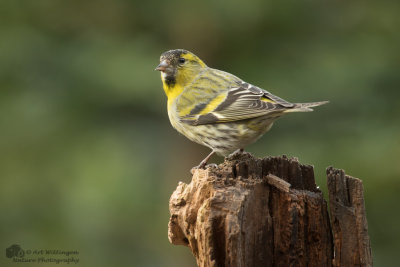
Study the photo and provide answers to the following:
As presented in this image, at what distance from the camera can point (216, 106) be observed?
304 inches

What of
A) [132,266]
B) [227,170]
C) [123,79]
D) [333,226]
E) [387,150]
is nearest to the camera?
[333,226]

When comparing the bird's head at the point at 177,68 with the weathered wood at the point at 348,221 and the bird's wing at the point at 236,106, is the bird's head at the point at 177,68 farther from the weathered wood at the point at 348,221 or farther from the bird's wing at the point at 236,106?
the weathered wood at the point at 348,221

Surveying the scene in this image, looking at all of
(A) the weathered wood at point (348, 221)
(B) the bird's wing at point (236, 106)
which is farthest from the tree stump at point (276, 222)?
(B) the bird's wing at point (236, 106)

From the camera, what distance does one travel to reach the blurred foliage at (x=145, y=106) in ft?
42.7

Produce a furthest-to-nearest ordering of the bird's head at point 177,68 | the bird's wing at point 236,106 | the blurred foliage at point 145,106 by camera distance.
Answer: the blurred foliage at point 145,106 → the bird's head at point 177,68 → the bird's wing at point 236,106

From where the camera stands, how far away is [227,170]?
5492 mm

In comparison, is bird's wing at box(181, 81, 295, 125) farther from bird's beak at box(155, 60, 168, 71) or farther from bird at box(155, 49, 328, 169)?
bird's beak at box(155, 60, 168, 71)

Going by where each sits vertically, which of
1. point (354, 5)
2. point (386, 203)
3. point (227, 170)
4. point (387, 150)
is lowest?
point (227, 170)

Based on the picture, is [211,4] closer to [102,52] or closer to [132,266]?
→ [102,52]

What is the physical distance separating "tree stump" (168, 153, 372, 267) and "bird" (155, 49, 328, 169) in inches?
63.1

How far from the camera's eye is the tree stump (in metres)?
4.95

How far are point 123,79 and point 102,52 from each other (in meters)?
1.18

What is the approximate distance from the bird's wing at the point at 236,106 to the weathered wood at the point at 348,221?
81.6 inches

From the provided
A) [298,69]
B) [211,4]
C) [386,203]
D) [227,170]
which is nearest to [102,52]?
[211,4]
